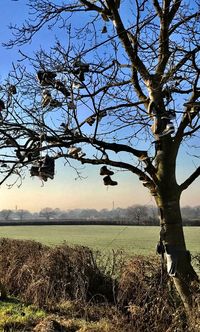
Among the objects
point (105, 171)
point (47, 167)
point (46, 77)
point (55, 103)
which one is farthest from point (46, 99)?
point (105, 171)

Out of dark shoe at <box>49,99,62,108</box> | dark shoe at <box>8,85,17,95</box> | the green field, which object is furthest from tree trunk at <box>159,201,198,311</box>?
the green field

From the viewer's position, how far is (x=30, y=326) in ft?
19.7

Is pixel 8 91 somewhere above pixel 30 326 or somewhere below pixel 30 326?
above

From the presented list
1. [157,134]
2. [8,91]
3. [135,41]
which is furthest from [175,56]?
[8,91]

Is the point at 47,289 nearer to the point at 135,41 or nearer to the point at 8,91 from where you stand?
the point at 8,91

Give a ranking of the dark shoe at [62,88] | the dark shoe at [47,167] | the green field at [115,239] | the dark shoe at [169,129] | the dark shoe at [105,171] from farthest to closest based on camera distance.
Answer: the green field at [115,239] < the dark shoe at [105,171] < the dark shoe at [62,88] < the dark shoe at [47,167] < the dark shoe at [169,129]

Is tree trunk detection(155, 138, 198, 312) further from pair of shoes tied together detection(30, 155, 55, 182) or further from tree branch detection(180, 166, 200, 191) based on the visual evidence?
pair of shoes tied together detection(30, 155, 55, 182)

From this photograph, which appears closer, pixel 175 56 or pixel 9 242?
pixel 175 56

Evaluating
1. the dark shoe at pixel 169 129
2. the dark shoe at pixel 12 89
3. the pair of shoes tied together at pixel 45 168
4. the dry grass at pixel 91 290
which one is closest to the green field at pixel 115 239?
the dry grass at pixel 91 290

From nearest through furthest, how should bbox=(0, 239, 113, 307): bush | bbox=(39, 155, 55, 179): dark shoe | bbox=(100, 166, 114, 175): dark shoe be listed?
bbox=(39, 155, 55, 179): dark shoe → bbox=(100, 166, 114, 175): dark shoe → bbox=(0, 239, 113, 307): bush

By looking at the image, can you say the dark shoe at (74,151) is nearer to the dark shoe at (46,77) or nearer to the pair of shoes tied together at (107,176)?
the pair of shoes tied together at (107,176)

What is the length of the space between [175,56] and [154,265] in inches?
111

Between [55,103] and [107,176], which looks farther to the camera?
[107,176]

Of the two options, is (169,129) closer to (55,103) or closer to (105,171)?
(105,171)
